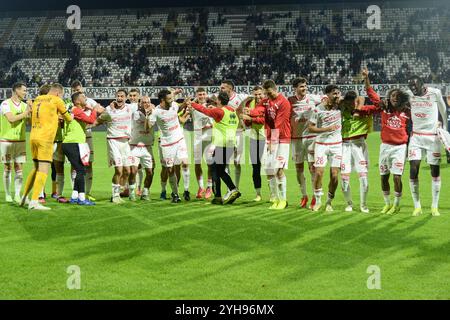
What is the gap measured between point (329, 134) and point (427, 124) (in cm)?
172

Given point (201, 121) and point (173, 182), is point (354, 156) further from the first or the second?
point (201, 121)

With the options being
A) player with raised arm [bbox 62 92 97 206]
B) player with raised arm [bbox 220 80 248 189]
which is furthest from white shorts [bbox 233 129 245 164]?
player with raised arm [bbox 62 92 97 206]

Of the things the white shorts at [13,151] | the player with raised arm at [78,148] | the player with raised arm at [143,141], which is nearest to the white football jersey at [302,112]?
the player with raised arm at [143,141]

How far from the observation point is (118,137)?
43.2 ft

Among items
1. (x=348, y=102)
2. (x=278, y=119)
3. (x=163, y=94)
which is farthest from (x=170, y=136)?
(x=348, y=102)

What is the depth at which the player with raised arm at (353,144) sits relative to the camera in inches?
468

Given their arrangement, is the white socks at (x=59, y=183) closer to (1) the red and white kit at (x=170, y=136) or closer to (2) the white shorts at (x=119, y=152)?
(2) the white shorts at (x=119, y=152)

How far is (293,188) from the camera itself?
16.7m

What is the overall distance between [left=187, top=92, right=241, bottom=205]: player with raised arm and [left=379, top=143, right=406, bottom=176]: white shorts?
3.00 metres

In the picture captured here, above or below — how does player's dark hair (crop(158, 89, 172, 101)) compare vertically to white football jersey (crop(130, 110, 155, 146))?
Answer: above

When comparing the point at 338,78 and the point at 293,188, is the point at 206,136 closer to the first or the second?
the point at 293,188

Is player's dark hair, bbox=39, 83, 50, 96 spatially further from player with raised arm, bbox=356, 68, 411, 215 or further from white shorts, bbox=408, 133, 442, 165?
white shorts, bbox=408, 133, 442, 165

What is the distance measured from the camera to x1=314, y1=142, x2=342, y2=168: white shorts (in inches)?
465

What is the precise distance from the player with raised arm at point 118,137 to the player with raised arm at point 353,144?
14.3ft
